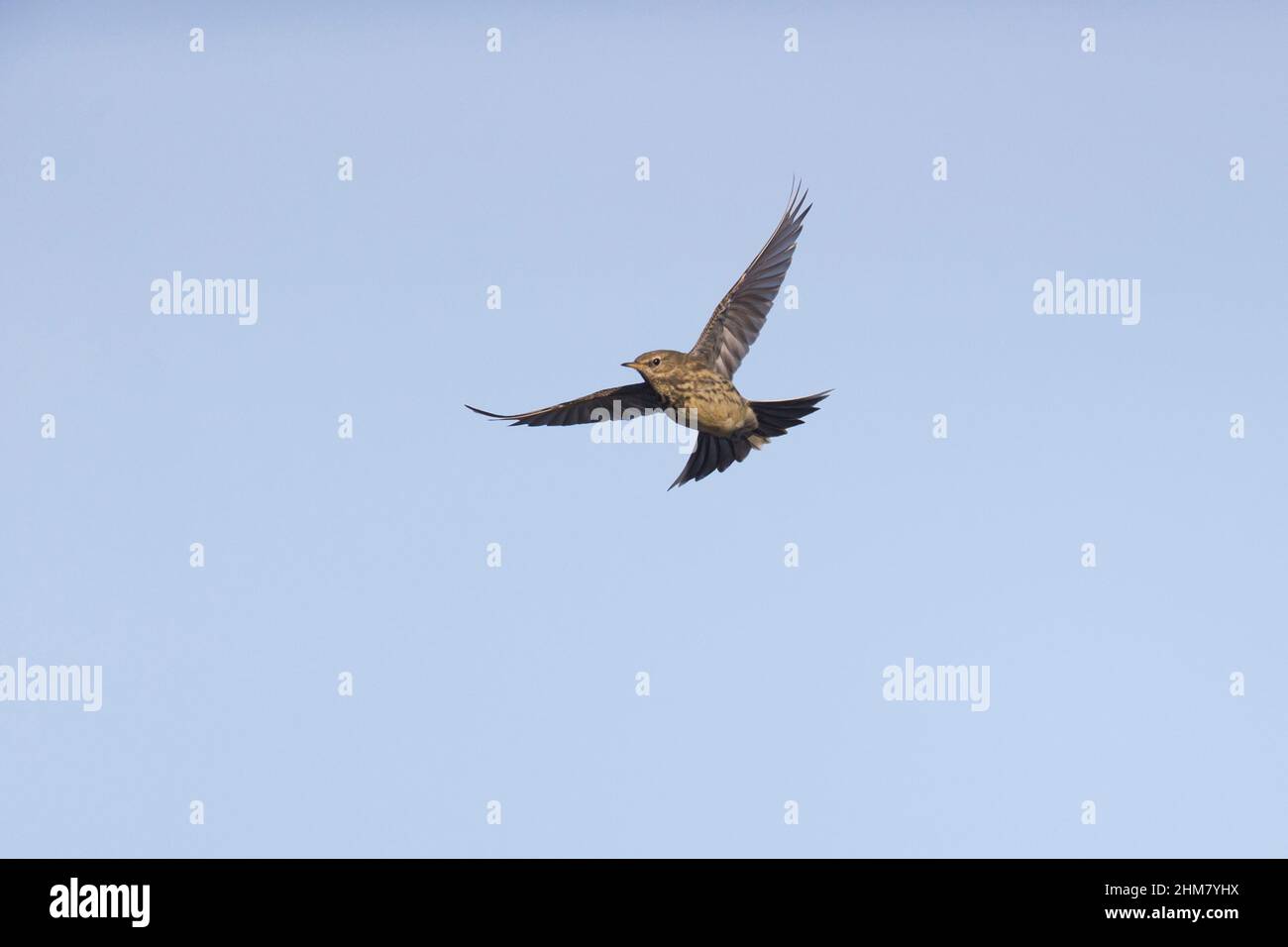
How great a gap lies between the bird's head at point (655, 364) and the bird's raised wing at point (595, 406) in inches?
6.4

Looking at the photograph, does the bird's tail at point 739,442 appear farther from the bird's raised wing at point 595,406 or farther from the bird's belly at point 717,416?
the bird's raised wing at point 595,406

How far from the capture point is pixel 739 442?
895 centimetres

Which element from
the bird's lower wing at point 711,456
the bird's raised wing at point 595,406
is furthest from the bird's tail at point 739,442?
the bird's raised wing at point 595,406

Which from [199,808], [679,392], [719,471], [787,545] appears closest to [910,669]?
[787,545]

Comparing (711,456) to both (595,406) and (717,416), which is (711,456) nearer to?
(717,416)

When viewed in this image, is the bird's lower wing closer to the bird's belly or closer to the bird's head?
the bird's belly

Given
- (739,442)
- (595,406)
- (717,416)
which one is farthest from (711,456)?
(595,406)

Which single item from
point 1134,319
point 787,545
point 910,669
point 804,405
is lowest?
point 910,669

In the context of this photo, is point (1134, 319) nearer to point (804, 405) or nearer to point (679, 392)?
point (804, 405)

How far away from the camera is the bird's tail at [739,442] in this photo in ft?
29.0

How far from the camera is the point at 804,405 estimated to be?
8820mm

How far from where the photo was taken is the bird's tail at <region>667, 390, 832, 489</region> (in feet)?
29.0

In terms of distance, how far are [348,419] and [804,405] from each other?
10.5 ft

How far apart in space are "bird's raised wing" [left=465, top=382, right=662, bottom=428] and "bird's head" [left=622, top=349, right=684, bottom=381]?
163 mm
